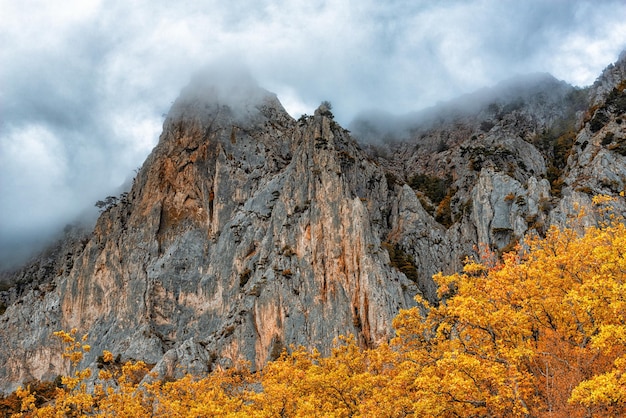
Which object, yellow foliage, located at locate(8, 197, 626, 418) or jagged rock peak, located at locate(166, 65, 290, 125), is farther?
jagged rock peak, located at locate(166, 65, 290, 125)

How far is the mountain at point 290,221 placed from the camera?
196ft

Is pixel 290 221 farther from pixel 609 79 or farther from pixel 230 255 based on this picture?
pixel 609 79

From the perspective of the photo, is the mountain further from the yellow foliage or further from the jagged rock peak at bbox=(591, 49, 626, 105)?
the yellow foliage

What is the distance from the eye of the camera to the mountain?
5988 cm

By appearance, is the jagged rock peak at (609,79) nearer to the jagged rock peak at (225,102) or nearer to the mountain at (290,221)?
the mountain at (290,221)

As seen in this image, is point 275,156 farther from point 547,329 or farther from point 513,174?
point 547,329

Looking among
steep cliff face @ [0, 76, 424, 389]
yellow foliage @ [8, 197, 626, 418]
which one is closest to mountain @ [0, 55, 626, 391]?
steep cliff face @ [0, 76, 424, 389]

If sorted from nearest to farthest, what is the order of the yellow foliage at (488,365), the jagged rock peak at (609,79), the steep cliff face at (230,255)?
the yellow foliage at (488,365), the steep cliff face at (230,255), the jagged rock peak at (609,79)

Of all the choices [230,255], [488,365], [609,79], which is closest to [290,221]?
[230,255]

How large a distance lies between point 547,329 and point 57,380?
8462cm

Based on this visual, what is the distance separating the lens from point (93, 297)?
298ft

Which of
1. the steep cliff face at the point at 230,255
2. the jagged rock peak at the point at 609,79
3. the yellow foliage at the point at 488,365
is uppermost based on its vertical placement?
the jagged rock peak at the point at 609,79

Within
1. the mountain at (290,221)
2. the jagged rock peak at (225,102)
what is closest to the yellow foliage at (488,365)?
the mountain at (290,221)

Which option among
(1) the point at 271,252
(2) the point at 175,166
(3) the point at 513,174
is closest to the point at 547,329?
(1) the point at 271,252
